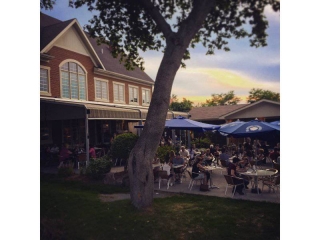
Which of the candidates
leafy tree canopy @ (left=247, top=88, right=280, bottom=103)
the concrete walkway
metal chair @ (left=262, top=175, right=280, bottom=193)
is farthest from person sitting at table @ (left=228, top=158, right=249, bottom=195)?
leafy tree canopy @ (left=247, top=88, right=280, bottom=103)

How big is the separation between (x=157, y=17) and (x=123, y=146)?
4706mm

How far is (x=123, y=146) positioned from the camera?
868cm

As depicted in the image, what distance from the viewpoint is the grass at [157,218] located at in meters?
4.36

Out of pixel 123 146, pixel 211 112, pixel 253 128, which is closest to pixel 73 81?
pixel 123 146

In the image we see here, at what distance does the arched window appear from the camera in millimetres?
10912

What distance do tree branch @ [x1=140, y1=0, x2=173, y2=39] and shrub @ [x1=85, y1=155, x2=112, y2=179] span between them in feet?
15.7

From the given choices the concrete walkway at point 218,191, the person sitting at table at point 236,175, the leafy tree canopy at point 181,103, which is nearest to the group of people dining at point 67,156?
the concrete walkway at point 218,191

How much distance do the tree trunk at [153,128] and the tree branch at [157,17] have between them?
0.35 m

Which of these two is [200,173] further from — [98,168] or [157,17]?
[157,17]

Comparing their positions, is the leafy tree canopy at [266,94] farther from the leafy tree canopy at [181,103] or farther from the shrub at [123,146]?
the shrub at [123,146]

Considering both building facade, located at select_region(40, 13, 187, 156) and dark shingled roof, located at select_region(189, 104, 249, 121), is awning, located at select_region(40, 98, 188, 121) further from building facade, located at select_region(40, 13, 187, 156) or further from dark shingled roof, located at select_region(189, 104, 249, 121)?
dark shingled roof, located at select_region(189, 104, 249, 121)

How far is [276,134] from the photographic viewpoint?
24.5 ft
